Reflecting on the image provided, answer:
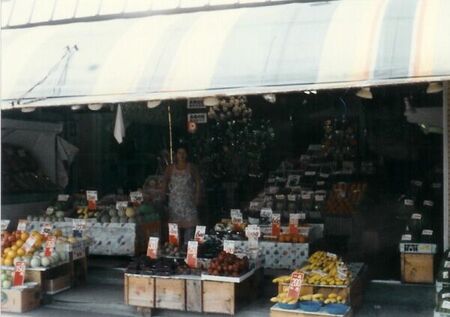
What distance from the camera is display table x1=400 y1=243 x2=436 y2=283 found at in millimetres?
7117

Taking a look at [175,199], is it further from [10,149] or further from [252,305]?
[10,149]

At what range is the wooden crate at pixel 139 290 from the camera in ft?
22.7

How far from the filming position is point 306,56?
5559 mm

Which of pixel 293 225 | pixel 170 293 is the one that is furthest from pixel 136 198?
pixel 170 293

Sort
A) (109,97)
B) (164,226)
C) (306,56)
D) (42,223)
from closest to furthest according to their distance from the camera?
(306,56) → (109,97) → (42,223) → (164,226)

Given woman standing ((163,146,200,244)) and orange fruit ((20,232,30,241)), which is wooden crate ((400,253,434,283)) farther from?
orange fruit ((20,232,30,241))

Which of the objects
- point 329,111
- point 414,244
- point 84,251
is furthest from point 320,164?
point 84,251

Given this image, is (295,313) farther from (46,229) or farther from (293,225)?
(46,229)

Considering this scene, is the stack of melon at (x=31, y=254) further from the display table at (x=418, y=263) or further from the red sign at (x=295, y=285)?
the display table at (x=418, y=263)

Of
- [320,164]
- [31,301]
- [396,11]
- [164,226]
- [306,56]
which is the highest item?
[396,11]

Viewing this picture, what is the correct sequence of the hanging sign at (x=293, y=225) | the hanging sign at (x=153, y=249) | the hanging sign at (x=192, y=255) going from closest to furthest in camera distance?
the hanging sign at (x=192, y=255) → the hanging sign at (x=153, y=249) → the hanging sign at (x=293, y=225)

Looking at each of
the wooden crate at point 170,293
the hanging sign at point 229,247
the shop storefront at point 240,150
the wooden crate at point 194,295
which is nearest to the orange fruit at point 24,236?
the shop storefront at point 240,150

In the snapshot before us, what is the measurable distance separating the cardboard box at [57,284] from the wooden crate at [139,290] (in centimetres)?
122

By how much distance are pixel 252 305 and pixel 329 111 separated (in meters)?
5.84
